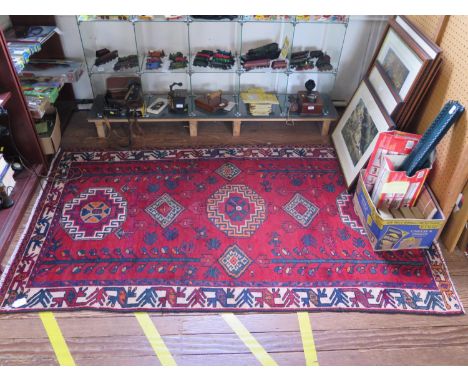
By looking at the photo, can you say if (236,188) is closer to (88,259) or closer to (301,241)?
(301,241)

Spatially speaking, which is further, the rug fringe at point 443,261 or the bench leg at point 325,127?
the bench leg at point 325,127

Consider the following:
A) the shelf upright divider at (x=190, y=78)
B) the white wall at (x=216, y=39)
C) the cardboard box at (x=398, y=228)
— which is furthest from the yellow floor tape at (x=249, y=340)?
the white wall at (x=216, y=39)

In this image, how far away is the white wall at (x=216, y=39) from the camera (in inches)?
126

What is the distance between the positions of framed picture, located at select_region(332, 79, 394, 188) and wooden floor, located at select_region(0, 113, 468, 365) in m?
1.12

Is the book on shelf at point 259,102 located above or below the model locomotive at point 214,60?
below

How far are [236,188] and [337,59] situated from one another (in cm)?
154

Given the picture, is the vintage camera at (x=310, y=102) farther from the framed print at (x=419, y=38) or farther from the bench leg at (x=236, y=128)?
the framed print at (x=419, y=38)

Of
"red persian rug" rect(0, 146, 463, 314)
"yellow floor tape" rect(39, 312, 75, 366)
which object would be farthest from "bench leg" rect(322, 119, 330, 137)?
"yellow floor tape" rect(39, 312, 75, 366)

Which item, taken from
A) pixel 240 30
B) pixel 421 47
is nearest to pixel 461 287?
pixel 421 47

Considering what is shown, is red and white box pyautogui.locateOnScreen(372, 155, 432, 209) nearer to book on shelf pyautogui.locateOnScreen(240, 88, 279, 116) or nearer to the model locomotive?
book on shelf pyautogui.locateOnScreen(240, 88, 279, 116)

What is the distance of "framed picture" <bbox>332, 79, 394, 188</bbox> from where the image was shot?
2.70m

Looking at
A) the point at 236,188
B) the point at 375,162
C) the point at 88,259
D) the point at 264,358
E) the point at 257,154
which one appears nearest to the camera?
the point at 264,358

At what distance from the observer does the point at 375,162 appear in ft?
8.29

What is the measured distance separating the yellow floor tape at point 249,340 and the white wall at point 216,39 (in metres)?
2.22
